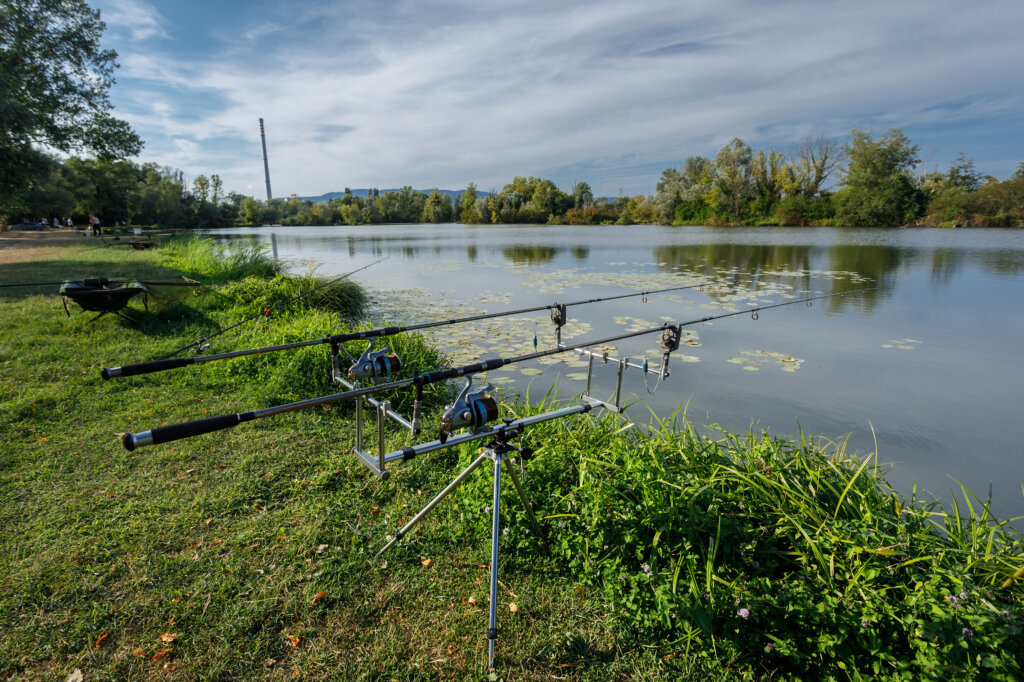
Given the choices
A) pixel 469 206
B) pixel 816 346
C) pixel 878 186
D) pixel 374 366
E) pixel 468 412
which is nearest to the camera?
pixel 468 412

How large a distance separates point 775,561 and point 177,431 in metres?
2.57

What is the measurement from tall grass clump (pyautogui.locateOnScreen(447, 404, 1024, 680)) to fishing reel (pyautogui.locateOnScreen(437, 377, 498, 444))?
1.01m

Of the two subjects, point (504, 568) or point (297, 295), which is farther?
point (297, 295)

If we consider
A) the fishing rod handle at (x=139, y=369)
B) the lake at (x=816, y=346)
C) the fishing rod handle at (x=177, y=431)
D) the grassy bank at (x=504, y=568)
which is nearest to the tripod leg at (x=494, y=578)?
the grassy bank at (x=504, y=568)

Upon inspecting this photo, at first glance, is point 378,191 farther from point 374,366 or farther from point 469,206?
point 374,366

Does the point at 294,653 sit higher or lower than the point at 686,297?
lower

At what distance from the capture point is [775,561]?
2.40 meters

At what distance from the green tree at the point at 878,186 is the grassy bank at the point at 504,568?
4798 centimetres

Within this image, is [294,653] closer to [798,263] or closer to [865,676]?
[865,676]

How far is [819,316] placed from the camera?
884 cm

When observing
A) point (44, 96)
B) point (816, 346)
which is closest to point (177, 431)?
point (816, 346)

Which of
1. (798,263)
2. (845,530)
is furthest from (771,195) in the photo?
(845,530)

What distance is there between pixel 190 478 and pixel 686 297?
31.6 feet

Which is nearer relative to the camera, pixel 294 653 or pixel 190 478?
pixel 294 653
